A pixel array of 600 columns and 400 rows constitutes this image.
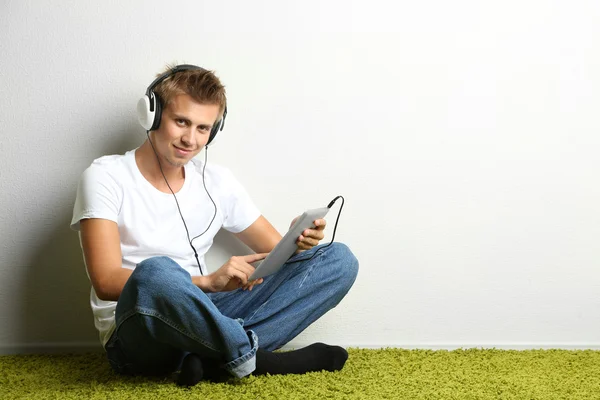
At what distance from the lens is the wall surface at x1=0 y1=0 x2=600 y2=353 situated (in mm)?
2139

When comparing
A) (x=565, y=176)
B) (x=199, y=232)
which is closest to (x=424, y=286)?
(x=565, y=176)

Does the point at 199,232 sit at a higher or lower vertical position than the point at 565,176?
lower

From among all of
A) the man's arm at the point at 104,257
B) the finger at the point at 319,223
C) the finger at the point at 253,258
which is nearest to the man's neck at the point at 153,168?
the man's arm at the point at 104,257

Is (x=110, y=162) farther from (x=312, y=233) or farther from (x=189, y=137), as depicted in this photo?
Answer: (x=312, y=233)

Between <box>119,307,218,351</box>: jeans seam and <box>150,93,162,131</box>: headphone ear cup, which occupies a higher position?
<box>150,93,162,131</box>: headphone ear cup

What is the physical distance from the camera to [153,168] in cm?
199

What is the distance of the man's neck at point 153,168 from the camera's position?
1.98m

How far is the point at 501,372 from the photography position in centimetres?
200

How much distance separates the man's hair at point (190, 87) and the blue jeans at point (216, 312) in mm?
489

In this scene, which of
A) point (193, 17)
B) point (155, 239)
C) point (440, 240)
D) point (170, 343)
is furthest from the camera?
point (440, 240)

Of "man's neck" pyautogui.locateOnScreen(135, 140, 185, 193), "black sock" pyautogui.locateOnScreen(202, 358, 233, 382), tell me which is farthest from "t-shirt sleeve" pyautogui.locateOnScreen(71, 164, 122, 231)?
"black sock" pyautogui.locateOnScreen(202, 358, 233, 382)

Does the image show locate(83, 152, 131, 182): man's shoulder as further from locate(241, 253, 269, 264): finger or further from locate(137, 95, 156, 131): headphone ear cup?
locate(241, 253, 269, 264): finger

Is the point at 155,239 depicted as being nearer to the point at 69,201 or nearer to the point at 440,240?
the point at 69,201

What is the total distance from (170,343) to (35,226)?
0.77 meters
